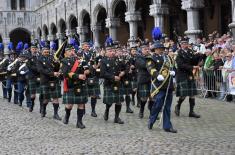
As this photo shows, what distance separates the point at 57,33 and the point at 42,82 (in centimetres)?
2483

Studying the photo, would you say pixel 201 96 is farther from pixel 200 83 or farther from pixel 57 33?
pixel 57 33

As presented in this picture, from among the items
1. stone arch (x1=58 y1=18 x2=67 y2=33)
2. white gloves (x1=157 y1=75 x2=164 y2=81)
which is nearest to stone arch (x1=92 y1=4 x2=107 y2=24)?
stone arch (x1=58 y1=18 x2=67 y2=33)

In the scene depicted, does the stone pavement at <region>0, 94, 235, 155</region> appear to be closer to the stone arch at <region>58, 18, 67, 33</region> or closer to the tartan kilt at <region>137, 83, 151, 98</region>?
the tartan kilt at <region>137, 83, 151, 98</region>

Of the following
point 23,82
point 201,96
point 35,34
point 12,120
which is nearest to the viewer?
point 12,120

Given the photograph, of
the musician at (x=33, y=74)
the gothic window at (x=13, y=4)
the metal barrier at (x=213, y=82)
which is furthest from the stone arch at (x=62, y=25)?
the musician at (x=33, y=74)

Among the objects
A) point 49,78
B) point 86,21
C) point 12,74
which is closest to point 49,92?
point 49,78

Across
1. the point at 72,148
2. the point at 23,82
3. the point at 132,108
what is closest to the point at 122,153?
the point at 72,148

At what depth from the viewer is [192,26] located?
1853 centimetres

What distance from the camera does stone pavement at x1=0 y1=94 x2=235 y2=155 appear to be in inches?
297

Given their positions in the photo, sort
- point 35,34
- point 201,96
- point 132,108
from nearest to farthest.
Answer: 1. point 132,108
2. point 201,96
3. point 35,34

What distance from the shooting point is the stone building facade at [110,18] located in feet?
67.9

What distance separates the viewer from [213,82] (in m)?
14.5

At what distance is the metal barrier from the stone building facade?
6.23 feet

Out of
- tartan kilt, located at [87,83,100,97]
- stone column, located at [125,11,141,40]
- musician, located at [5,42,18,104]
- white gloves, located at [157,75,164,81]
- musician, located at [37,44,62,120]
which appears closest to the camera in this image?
white gloves, located at [157,75,164,81]
